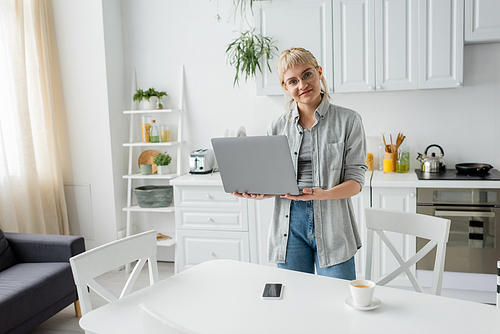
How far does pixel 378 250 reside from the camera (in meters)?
2.98

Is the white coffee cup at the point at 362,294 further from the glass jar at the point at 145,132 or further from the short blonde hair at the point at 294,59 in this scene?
the glass jar at the point at 145,132

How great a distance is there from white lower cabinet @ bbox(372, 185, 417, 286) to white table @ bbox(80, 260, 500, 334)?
1.59m

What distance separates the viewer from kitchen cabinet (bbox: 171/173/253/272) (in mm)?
3205

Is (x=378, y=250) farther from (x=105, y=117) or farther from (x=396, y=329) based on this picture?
(x=105, y=117)

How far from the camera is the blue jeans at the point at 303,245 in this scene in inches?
66.7

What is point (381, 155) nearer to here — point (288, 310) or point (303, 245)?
point (303, 245)

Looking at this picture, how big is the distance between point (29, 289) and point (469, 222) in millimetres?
2710

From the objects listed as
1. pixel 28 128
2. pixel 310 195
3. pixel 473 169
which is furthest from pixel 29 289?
pixel 473 169

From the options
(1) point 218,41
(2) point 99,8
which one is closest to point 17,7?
(2) point 99,8

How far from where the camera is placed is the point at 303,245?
1.72 meters

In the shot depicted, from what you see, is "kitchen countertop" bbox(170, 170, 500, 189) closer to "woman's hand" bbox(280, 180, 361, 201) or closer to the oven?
the oven

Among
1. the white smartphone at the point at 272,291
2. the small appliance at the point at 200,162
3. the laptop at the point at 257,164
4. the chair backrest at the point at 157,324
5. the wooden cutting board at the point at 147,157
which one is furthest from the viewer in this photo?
the wooden cutting board at the point at 147,157

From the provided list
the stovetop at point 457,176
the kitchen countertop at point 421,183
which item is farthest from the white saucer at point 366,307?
the stovetop at point 457,176

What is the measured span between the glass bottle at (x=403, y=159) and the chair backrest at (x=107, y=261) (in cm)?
214
